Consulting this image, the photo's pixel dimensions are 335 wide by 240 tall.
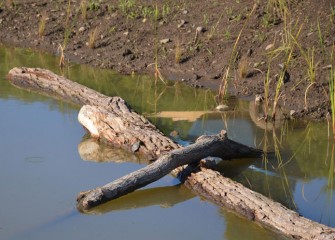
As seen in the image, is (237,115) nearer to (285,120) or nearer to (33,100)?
(285,120)

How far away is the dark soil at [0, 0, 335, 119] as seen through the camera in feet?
30.7

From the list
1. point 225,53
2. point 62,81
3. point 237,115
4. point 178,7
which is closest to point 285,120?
point 237,115

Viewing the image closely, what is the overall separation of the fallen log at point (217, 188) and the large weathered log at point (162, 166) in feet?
0.64

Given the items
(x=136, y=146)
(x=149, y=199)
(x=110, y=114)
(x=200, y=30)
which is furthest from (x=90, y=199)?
(x=200, y=30)

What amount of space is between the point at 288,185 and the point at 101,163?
176 cm

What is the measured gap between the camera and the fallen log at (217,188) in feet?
18.8

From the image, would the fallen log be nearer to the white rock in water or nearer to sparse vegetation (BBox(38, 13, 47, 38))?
the white rock in water

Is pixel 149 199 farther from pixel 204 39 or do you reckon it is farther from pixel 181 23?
pixel 181 23

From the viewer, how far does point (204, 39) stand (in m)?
10.7

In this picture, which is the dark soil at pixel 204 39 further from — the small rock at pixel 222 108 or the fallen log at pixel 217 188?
the fallen log at pixel 217 188

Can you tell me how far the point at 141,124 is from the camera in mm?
7754

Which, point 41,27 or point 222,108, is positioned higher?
point 41,27

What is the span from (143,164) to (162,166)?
2.56 feet

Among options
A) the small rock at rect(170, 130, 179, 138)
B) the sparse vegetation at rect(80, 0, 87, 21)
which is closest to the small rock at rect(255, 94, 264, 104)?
the small rock at rect(170, 130, 179, 138)
